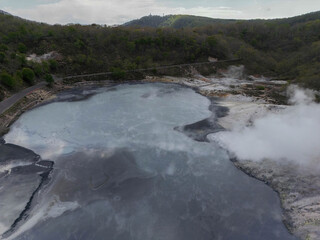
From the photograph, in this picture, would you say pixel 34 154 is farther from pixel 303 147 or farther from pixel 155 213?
→ pixel 303 147

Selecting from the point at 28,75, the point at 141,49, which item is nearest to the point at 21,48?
the point at 28,75

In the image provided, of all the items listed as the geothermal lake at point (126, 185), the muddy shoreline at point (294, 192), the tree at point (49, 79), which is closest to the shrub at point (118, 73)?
the tree at point (49, 79)

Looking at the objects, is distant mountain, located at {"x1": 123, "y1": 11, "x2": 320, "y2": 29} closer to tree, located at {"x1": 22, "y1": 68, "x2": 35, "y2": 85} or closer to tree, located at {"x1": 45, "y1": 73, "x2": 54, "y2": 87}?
tree, located at {"x1": 45, "y1": 73, "x2": 54, "y2": 87}

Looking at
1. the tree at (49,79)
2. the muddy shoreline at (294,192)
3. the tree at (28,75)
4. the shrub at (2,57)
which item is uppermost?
the shrub at (2,57)

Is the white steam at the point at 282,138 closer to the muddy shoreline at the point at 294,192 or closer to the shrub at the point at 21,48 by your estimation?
the muddy shoreline at the point at 294,192

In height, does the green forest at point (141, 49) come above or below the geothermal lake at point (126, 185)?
above

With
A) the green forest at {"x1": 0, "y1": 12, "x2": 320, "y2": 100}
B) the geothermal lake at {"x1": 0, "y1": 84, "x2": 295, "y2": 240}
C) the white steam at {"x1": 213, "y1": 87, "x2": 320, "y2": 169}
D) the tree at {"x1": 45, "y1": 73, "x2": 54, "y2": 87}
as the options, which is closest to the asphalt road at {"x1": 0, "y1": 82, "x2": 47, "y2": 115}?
the tree at {"x1": 45, "y1": 73, "x2": 54, "y2": 87}

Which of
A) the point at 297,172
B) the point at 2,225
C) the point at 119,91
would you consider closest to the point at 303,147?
the point at 297,172
